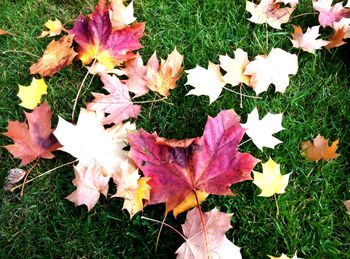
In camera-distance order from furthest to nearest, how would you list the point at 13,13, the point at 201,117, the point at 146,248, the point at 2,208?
the point at 13,13
the point at 201,117
the point at 2,208
the point at 146,248

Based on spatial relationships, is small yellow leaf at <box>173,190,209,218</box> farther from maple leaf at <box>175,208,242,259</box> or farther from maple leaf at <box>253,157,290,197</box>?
maple leaf at <box>253,157,290,197</box>

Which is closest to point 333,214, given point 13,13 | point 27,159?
point 27,159

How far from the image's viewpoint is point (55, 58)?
6.63ft

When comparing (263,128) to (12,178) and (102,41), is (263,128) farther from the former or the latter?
(12,178)

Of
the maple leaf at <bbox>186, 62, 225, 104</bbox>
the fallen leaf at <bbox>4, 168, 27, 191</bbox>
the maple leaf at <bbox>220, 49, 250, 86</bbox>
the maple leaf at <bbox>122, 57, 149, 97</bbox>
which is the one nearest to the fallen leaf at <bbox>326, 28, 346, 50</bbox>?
the maple leaf at <bbox>220, 49, 250, 86</bbox>

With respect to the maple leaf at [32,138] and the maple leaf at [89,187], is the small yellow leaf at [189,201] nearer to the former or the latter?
the maple leaf at [89,187]

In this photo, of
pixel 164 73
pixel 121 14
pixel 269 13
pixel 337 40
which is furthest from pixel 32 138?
pixel 337 40

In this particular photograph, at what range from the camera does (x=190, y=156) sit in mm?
1601

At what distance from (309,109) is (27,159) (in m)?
1.24

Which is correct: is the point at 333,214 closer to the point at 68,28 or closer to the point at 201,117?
the point at 201,117

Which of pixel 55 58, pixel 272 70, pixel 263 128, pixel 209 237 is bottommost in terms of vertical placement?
pixel 209 237

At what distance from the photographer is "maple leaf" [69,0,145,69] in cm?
195

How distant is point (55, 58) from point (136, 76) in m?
0.42

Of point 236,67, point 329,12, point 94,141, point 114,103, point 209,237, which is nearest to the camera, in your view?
point 209,237
